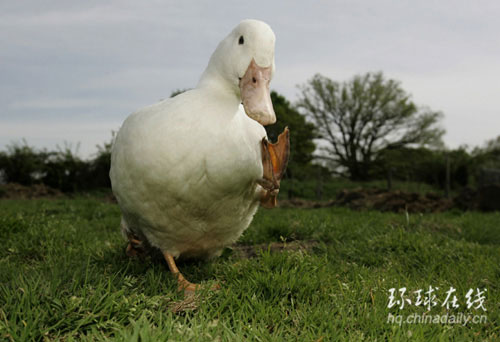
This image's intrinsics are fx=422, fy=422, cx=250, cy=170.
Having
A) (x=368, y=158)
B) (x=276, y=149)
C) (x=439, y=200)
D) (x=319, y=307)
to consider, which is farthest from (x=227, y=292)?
(x=368, y=158)

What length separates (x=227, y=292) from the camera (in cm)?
284

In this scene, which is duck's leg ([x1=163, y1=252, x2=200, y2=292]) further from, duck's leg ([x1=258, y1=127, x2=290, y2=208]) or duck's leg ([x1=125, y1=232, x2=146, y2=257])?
duck's leg ([x1=258, y1=127, x2=290, y2=208])

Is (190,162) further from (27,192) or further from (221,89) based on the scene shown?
(27,192)

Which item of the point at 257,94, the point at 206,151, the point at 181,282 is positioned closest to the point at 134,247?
the point at 181,282

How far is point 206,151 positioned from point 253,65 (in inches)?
24.8

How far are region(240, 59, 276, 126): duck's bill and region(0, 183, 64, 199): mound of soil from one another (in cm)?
1393

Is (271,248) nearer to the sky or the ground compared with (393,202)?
nearer to the sky

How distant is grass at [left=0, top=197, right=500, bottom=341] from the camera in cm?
233

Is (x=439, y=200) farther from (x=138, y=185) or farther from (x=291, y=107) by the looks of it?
(x=291, y=107)

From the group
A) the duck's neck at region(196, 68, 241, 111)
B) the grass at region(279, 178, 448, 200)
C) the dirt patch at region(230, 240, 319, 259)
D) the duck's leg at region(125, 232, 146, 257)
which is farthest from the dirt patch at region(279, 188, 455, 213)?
the duck's neck at region(196, 68, 241, 111)

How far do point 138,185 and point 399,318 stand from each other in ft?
6.33

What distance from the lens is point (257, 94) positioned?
265 centimetres

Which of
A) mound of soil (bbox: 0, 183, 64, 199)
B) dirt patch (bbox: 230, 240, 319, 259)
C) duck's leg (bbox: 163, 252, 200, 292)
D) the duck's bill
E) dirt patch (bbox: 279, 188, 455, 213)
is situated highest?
the duck's bill

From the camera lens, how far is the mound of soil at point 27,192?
14.6 metres
